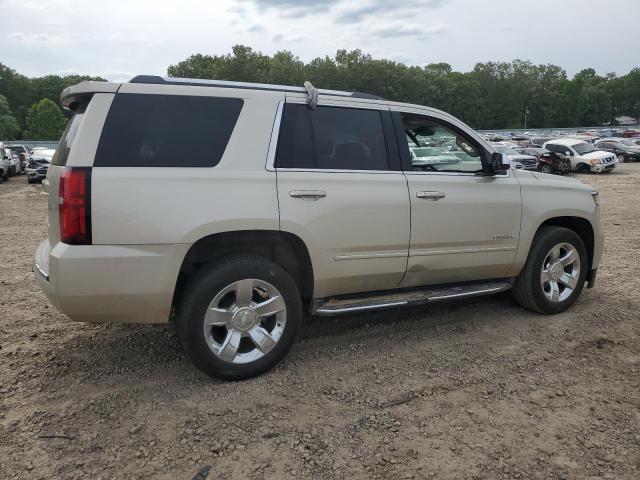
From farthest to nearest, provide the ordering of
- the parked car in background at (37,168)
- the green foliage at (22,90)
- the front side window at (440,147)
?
the green foliage at (22,90), the parked car in background at (37,168), the front side window at (440,147)

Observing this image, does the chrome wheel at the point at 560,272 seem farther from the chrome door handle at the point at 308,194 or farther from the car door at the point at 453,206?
the chrome door handle at the point at 308,194

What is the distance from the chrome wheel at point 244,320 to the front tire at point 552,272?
245 centimetres

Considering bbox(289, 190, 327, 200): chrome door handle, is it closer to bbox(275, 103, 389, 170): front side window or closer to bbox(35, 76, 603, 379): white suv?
bbox(35, 76, 603, 379): white suv

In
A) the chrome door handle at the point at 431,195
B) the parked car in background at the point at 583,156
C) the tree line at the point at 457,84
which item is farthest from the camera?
the tree line at the point at 457,84

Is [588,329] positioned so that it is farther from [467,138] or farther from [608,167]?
[608,167]

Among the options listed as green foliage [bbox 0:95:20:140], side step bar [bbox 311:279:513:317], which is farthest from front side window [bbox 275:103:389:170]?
green foliage [bbox 0:95:20:140]

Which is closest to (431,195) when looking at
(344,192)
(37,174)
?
(344,192)

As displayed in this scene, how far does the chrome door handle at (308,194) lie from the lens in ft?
11.8

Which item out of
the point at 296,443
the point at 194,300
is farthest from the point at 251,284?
the point at 296,443

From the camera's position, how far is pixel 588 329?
4590 millimetres

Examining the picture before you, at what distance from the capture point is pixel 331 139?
3885mm

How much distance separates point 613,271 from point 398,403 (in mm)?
4530

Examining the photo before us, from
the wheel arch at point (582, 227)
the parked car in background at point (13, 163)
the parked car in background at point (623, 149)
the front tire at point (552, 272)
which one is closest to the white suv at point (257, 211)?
the front tire at point (552, 272)

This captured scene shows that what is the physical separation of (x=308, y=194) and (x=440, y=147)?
5.08 feet
